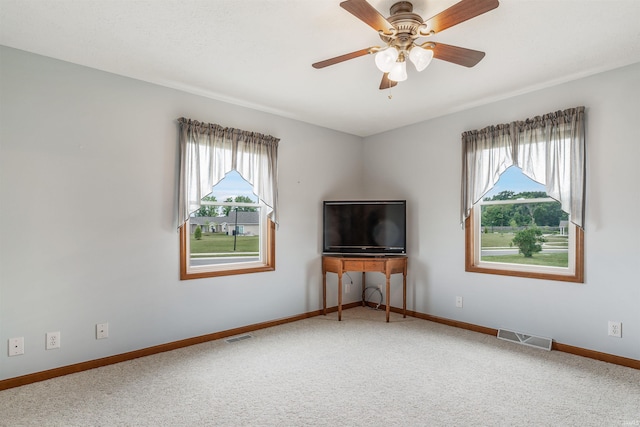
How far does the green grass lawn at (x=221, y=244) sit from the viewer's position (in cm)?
377

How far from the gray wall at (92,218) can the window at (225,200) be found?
11cm

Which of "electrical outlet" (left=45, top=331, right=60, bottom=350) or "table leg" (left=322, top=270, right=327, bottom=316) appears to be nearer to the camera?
"electrical outlet" (left=45, top=331, right=60, bottom=350)

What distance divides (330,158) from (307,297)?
1.90 m

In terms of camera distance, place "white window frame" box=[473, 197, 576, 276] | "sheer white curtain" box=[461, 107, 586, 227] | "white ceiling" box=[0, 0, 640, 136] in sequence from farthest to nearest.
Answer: "white window frame" box=[473, 197, 576, 276] → "sheer white curtain" box=[461, 107, 586, 227] → "white ceiling" box=[0, 0, 640, 136]

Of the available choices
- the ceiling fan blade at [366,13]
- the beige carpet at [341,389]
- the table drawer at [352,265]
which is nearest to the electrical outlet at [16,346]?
the beige carpet at [341,389]

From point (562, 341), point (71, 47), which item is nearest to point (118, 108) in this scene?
point (71, 47)

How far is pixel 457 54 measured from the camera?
2.30m

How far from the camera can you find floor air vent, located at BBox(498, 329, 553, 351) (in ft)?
11.1

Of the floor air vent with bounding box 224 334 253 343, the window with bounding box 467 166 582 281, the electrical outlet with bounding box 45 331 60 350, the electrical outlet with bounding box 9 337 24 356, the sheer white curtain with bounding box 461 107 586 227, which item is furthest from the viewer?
the floor air vent with bounding box 224 334 253 343

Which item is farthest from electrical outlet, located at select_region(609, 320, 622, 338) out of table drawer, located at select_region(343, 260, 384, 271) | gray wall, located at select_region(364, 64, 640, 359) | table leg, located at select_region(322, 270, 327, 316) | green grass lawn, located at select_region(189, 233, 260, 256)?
green grass lawn, located at select_region(189, 233, 260, 256)

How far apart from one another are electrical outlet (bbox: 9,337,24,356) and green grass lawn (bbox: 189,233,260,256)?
58.8 inches

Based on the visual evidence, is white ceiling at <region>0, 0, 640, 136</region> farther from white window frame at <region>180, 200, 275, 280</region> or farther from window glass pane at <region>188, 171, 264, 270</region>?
white window frame at <region>180, 200, 275, 280</region>

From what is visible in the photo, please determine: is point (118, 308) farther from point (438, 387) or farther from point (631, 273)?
point (631, 273)

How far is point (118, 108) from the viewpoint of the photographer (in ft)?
10.3
